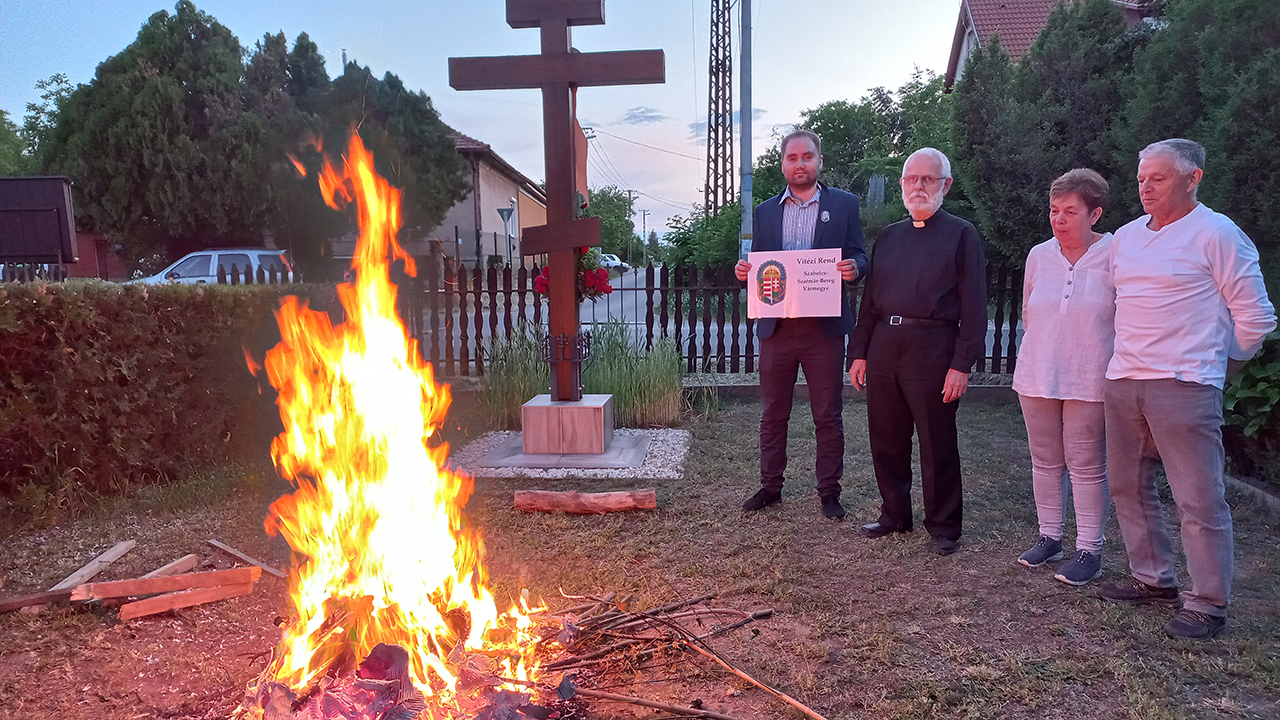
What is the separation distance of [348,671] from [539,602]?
106 cm

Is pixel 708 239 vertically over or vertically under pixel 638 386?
over

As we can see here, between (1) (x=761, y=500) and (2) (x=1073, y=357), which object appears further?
(1) (x=761, y=500)

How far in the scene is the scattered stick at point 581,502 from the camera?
4.75 m

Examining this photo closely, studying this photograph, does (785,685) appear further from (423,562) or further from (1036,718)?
(423,562)

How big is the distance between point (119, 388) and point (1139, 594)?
567cm

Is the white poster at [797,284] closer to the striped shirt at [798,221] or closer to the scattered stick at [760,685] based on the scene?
the striped shirt at [798,221]

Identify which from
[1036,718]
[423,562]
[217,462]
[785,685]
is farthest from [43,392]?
[1036,718]

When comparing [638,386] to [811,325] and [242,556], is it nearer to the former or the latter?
[811,325]

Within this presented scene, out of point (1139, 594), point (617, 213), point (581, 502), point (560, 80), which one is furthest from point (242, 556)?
point (617, 213)

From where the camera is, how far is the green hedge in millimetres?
4301

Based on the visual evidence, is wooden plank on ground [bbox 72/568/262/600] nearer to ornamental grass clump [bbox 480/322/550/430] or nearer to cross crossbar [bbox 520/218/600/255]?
cross crossbar [bbox 520/218/600/255]

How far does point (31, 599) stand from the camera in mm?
3359

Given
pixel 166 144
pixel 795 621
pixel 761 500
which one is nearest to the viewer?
pixel 795 621

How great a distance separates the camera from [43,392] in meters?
4.36
